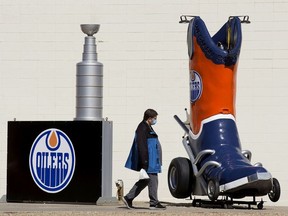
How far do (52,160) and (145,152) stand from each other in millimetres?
2207

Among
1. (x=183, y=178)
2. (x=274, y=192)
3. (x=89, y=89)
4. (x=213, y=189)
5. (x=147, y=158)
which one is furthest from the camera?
(x=89, y=89)

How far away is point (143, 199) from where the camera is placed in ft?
66.2

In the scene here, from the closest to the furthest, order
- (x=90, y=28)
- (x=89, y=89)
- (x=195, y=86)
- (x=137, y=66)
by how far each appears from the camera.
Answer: (x=195, y=86)
(x=89, y=89)
(x=90, y=28)
(x=137, y=66)

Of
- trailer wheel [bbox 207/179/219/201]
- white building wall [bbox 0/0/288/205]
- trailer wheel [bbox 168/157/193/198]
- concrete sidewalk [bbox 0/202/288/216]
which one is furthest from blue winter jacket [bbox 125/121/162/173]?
white building wall [bbox 0/0/288/205]

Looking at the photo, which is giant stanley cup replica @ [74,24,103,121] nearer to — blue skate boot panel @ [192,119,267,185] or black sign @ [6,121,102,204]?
black sign @ [6,121,102,204]

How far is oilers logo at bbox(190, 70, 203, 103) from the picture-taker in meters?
16.4

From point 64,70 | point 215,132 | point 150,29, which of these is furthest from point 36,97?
point 215,132

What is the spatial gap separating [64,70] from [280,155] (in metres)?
4.29

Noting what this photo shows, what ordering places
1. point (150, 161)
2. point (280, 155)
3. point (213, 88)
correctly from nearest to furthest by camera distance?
point (150, 161) < point (213, 88) < point (280, 155)

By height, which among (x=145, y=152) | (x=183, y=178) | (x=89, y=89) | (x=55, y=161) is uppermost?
(x=89, y=89)

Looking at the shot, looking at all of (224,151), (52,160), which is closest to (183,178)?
(224,151)

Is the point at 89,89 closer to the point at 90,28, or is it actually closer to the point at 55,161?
the point at 90,28

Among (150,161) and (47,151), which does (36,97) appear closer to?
(47,151)

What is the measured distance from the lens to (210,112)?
16250mm
